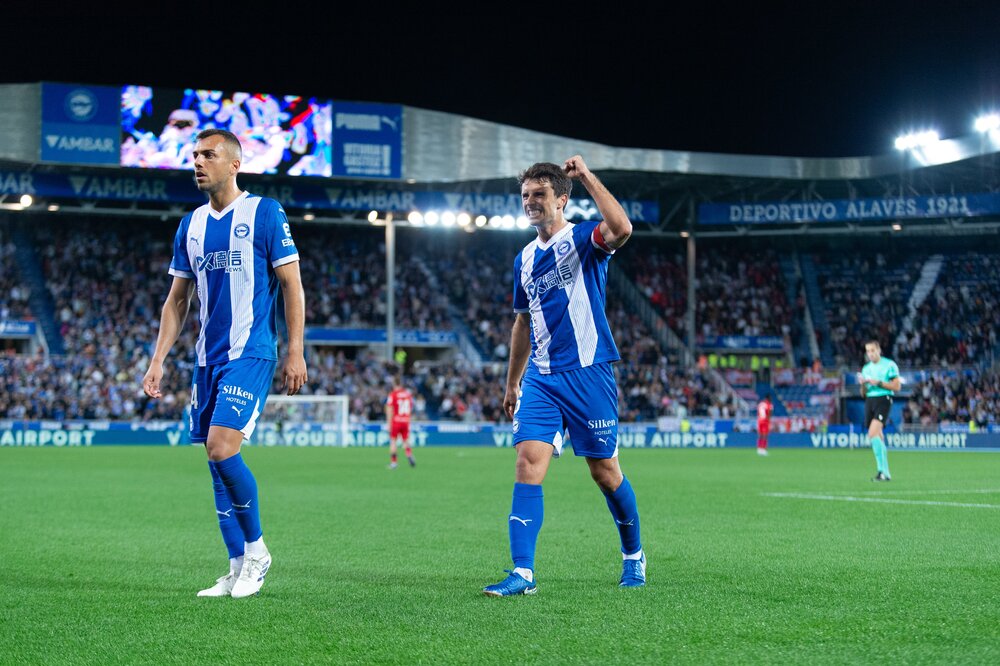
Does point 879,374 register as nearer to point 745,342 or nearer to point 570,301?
point 570,301

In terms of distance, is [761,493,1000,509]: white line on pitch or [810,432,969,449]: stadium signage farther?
[810,432,969,449]: stadium signage

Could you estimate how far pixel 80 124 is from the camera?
38.8 m

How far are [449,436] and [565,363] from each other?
32.0 metres

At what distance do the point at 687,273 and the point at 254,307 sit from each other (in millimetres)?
46078

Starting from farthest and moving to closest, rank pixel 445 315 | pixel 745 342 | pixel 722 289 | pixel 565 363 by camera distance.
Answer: pixel 722 289
pixel 745 342
pixel 445 315
pixel 565 363

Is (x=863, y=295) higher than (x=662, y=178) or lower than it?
lower

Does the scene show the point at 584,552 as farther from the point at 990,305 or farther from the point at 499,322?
the point at 990,305

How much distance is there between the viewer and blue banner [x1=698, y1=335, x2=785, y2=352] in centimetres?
4866

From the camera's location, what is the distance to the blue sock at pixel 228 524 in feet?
21.0

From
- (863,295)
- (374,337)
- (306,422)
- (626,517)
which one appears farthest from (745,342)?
(626,517)

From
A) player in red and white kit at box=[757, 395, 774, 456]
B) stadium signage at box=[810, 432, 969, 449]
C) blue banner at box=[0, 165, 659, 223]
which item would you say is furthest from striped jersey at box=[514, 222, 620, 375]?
blue banner at box=[0, 165, 659, 223]

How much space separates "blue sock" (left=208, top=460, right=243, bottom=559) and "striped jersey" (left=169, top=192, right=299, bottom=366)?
704 mm

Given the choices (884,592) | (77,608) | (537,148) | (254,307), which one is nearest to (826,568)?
(884,592)

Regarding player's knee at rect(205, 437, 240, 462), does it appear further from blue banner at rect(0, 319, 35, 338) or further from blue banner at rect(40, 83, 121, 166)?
blue banner at rect(0, 319, 35, 338)
